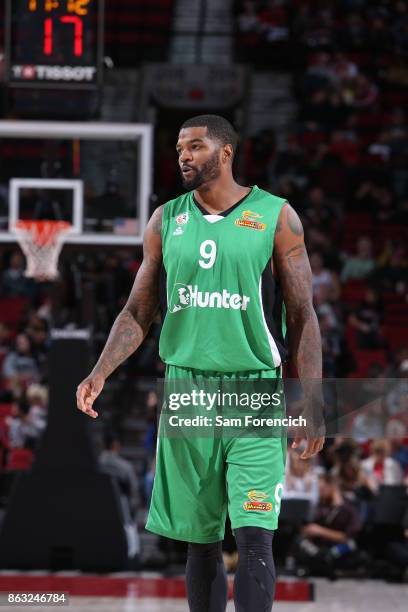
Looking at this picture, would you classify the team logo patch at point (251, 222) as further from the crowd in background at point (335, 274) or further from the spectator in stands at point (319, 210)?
the spectator in stands at point (319, 210)

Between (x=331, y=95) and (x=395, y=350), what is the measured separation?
595 cm

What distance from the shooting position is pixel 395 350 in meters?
15.3

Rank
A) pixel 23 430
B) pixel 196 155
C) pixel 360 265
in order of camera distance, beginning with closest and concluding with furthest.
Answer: pixel 196 155 < pixel 23 430 < pixel 360 265

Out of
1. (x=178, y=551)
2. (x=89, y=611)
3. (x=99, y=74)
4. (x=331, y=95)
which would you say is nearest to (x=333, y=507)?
(x=178, y=551)

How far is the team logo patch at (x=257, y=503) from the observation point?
14.9 feet

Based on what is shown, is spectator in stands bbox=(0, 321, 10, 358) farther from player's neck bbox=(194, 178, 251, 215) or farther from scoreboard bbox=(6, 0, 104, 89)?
player's neck bbox=(194, 178, 251, 215)

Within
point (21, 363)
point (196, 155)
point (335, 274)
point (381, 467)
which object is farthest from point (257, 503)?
point (335, 274)

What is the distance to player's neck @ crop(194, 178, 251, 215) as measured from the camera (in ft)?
16.0

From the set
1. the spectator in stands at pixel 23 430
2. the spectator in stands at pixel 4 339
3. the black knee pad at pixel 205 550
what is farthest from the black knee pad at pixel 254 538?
the spectator in stands at pixel 4 339

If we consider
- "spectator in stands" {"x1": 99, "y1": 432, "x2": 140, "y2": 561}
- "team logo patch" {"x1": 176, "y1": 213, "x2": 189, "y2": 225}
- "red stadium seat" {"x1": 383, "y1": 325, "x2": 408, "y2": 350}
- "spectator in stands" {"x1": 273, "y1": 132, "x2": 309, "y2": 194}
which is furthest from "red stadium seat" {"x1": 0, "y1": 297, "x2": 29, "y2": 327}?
"team logo patch" {"x1": 176, "y1": 213, "x2": 189, "y2": 225}

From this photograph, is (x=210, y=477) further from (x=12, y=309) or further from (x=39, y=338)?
(x=12, y=309)

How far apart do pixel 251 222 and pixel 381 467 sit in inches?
274

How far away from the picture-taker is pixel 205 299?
4746mm

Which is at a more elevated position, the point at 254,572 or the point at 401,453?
the point at 254,572
